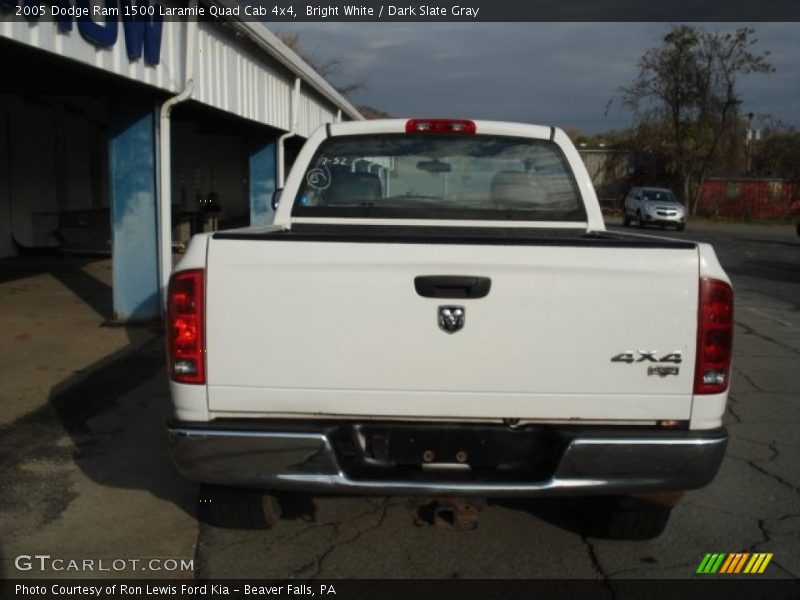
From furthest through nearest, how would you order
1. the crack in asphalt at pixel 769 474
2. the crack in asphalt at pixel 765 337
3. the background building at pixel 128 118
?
the crack in asphalt at pixel 765 337 < the background building at pixel 128 118 < the crack in asphalt at pixel 769 474

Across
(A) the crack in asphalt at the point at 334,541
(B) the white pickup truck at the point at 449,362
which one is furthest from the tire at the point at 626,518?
(A) the crack in asphalt at the point at 334,541

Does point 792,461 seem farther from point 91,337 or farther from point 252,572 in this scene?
point 91,337

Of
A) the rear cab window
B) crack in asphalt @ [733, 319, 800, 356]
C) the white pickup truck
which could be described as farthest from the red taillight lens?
crack in asphalt @ [733, 319, 800, 356]

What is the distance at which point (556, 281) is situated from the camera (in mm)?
3217

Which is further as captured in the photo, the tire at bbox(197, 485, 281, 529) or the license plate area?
the tire at bbox(197, 485, 281, 529)

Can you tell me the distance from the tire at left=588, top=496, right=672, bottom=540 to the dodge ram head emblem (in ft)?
3.98

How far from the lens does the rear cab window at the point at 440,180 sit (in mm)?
5051

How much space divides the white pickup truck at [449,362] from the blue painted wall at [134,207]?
→ 6652 mm

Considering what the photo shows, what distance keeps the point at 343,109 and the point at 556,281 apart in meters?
23.8

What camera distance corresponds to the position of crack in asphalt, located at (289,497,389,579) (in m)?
3.73

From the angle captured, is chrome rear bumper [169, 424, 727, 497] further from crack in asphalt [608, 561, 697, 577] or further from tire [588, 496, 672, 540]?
crack in asphalt [608, 561, 697, 577]

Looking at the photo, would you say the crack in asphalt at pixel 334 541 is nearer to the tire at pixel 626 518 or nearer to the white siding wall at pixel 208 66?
the tire at pixel 626 518

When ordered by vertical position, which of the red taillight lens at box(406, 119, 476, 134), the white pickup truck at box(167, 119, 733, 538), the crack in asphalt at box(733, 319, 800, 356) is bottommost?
the crack in asphalt at box(733, 319, 800, 356)
